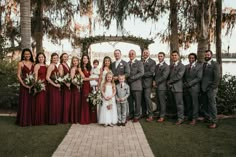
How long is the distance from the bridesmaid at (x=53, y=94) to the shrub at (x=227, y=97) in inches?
193

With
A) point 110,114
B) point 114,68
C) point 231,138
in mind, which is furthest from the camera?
point 114,68

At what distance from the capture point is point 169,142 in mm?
7672

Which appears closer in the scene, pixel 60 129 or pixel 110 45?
pixel 60 129

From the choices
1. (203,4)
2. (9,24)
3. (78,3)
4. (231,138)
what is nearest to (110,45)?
(78,3)

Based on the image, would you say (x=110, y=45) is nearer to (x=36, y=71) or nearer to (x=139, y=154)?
(x=36, y=71)

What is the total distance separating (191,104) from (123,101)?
1.93m

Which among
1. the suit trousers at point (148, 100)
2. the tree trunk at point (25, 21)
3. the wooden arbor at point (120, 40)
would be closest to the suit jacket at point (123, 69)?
the suit trousers at point (148, 100)

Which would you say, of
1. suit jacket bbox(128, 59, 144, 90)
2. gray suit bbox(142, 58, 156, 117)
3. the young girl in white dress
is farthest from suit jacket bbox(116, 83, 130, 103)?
gray suit bbox(142, 58, 156, 117)

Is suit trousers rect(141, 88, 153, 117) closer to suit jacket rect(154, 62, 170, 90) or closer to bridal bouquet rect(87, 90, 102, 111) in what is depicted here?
suit jacket rect(154, 62, 170, 90)

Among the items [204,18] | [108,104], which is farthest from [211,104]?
[204,18]

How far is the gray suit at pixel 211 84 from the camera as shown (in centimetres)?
916

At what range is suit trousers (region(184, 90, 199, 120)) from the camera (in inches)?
382

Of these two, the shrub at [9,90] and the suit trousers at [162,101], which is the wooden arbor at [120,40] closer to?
the shrub at [9,90]

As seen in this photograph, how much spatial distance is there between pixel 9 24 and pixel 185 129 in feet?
37.5
